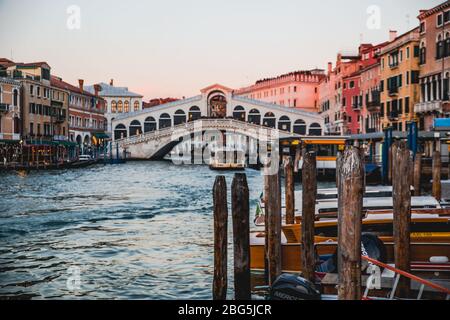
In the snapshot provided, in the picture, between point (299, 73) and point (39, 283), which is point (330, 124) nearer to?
point (299, 73)

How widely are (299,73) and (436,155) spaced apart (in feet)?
92.3

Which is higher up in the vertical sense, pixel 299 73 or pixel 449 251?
pixel 299 73

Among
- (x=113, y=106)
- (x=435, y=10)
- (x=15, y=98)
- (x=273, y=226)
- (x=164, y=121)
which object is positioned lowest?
(x=273, y=226)

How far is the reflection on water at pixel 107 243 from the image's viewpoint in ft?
17.0

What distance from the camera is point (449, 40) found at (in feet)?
50.8

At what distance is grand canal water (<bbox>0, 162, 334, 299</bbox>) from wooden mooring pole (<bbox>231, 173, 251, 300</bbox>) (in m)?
1.10

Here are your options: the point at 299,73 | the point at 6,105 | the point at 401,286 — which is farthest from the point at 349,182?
the point at 299,73

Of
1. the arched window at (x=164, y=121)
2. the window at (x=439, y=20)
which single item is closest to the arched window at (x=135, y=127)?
the arched window at (x=164, y=121)

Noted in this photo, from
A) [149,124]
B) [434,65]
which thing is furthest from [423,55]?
[149,124]

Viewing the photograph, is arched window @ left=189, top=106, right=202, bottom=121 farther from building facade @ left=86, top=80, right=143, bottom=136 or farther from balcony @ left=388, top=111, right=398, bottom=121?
balcony @ left=388, top=111, right=398, bottom=121

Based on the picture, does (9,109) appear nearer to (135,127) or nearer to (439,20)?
(135,127)

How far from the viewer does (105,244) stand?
7.05 metres

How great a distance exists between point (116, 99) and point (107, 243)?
103 ft

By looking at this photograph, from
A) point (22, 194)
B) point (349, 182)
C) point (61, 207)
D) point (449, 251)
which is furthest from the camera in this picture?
point (22, 194)
